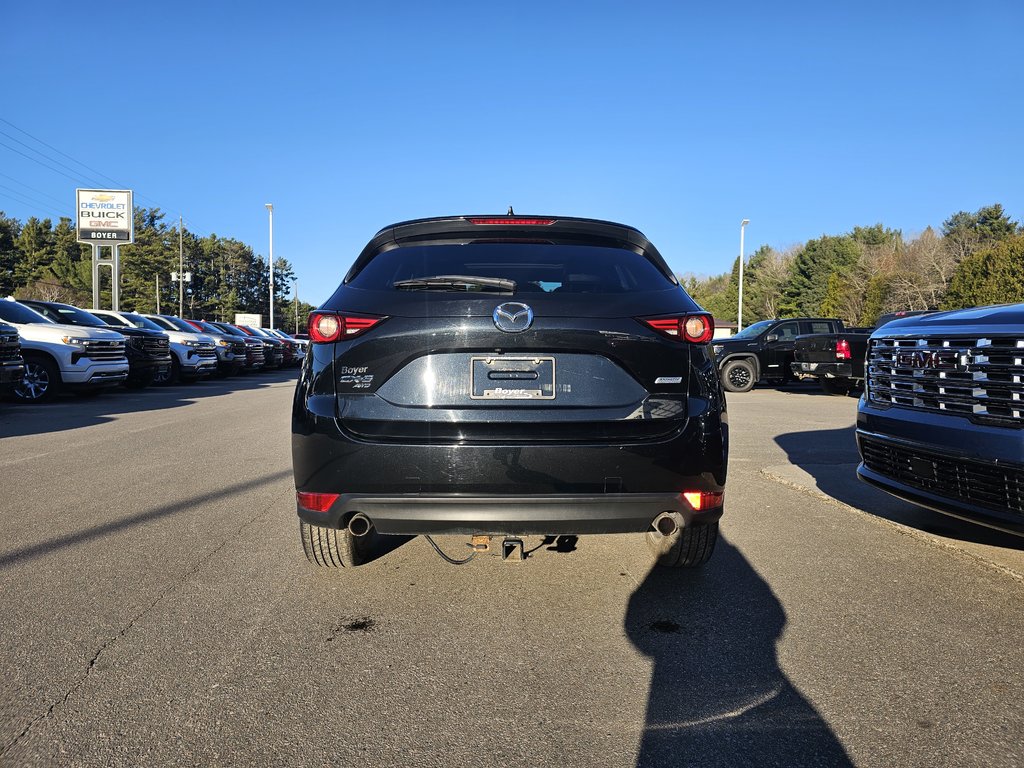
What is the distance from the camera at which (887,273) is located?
51188mm

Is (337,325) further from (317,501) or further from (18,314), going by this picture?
(18,314)

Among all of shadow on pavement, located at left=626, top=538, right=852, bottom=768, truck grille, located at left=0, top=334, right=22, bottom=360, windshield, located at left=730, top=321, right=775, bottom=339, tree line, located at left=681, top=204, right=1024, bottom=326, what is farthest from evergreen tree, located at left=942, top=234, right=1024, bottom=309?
truck grille, located at left=0, top=334, right=22, bottom=360

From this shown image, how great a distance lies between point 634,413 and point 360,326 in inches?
46.0

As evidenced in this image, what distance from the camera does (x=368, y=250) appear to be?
11.3 ft

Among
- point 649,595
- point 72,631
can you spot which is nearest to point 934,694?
point 649,595

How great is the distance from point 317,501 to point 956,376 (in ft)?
9.98

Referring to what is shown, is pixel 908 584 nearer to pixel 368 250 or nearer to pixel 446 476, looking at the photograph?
pixel 446 476

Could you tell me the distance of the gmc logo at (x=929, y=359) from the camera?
11.6 feet

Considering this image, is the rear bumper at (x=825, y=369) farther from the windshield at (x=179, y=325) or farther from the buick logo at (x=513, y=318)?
the windshield at (x=179, y=325)

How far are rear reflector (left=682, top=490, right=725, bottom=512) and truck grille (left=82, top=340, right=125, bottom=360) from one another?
43.6 ft

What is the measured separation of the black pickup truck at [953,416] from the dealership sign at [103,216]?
35.6m

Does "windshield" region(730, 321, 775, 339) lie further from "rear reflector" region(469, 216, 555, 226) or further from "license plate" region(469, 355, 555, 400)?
"license plate" region(469, 355, 555, 400)

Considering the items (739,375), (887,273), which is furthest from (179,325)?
(887,273)

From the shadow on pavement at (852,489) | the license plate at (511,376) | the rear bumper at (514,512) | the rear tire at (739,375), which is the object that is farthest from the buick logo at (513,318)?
the rear tire at (739,375)
